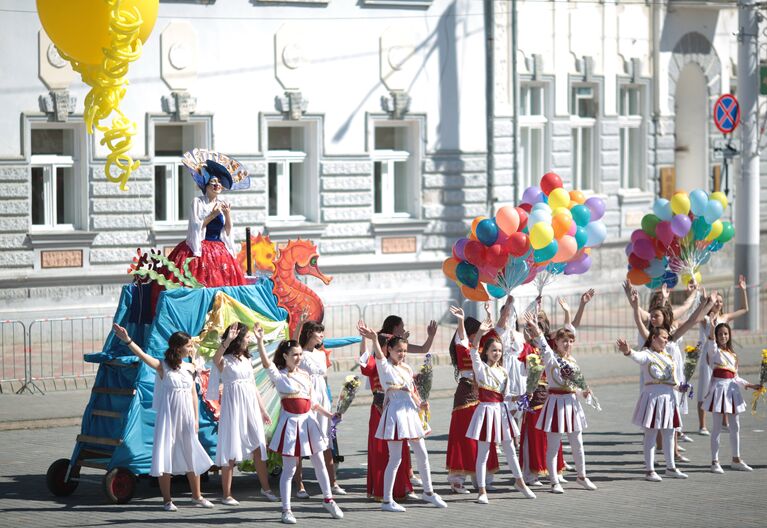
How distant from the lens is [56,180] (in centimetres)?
2397

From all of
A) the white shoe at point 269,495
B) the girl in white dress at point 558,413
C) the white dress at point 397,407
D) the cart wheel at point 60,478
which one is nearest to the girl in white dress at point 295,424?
the white dress at point 397,407

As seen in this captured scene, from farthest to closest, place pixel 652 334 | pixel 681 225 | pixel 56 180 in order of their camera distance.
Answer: pixel 56 180 < pixel 681 225 < pixel 652 334

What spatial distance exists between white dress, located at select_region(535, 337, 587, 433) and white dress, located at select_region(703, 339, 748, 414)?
68.1 inches

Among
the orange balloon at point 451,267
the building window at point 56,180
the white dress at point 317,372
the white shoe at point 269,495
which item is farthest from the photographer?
the building window at point 56,180

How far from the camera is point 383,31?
2712cm

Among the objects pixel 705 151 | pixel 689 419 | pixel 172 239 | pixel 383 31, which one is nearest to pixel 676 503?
pixel 689 419

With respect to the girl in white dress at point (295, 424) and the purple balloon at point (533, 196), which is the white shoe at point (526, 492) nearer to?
the girl in white dress at point (295, 424)

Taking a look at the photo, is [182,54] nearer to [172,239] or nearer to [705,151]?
[172,239]

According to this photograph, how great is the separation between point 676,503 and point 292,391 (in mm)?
3371

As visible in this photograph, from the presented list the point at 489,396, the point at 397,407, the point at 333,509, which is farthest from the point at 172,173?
the point at 333,509

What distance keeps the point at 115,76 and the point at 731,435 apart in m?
6.67

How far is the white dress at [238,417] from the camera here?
44.5 feet

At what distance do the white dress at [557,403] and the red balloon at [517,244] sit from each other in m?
1.08

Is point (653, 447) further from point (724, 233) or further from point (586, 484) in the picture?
point (724, 233)
